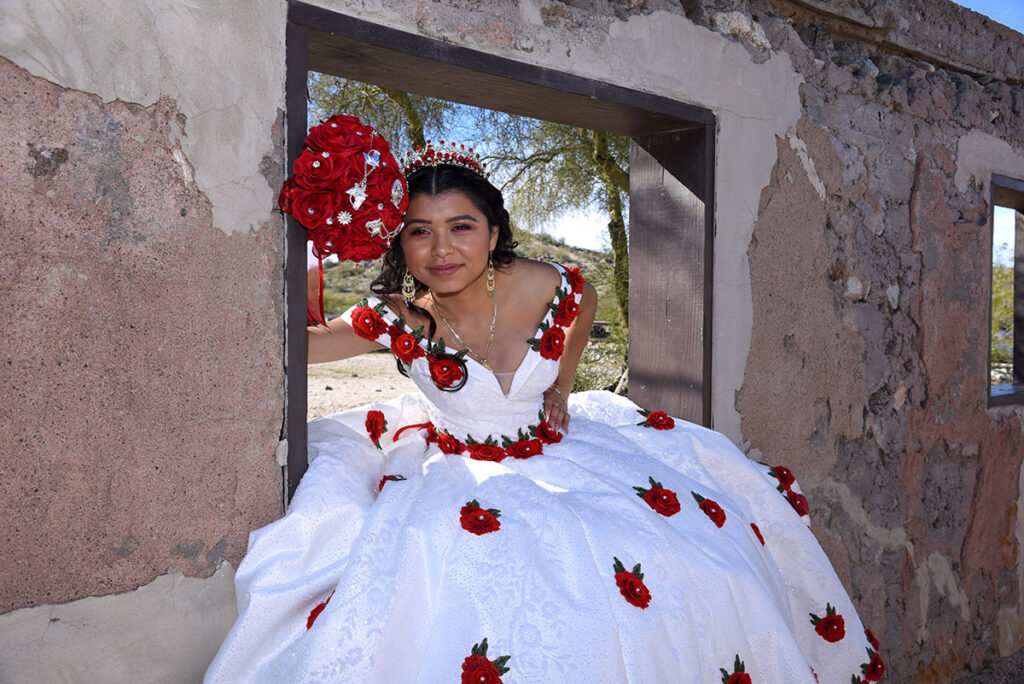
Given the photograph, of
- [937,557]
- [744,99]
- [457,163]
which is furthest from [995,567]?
[457,163]

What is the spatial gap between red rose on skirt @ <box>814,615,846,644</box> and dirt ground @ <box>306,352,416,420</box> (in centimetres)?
454

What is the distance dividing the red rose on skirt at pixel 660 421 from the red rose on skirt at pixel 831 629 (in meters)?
0.69

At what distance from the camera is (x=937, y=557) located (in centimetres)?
322

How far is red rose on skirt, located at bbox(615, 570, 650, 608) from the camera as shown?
1.65 metres

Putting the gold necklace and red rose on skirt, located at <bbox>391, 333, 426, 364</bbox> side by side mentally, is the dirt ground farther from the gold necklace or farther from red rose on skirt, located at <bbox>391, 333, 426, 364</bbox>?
red rose on skirt, located at <bbox>391, 333, 426, 364</bbox>

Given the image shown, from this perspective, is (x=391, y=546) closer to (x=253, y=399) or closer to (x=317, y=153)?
(x=253, y=399)

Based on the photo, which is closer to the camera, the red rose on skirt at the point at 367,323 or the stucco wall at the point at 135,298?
the stucco wall at the point at 135,298

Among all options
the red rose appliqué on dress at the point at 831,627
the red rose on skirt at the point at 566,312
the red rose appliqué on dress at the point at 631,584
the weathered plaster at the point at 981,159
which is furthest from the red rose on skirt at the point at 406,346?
the weathered plaster at the point at 981,159

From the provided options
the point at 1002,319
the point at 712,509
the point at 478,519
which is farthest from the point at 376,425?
the point at 1002,319

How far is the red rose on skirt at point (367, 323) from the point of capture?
216 cm

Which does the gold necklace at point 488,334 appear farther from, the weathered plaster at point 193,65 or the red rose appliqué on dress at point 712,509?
the weathered plaster at point 193,65

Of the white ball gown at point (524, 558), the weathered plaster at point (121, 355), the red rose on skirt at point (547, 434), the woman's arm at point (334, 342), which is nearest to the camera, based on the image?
the weathered plaster at point (121, 355)

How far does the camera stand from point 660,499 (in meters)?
1.94

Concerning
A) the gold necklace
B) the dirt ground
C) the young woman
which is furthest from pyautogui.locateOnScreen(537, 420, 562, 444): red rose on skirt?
the dirt ground
